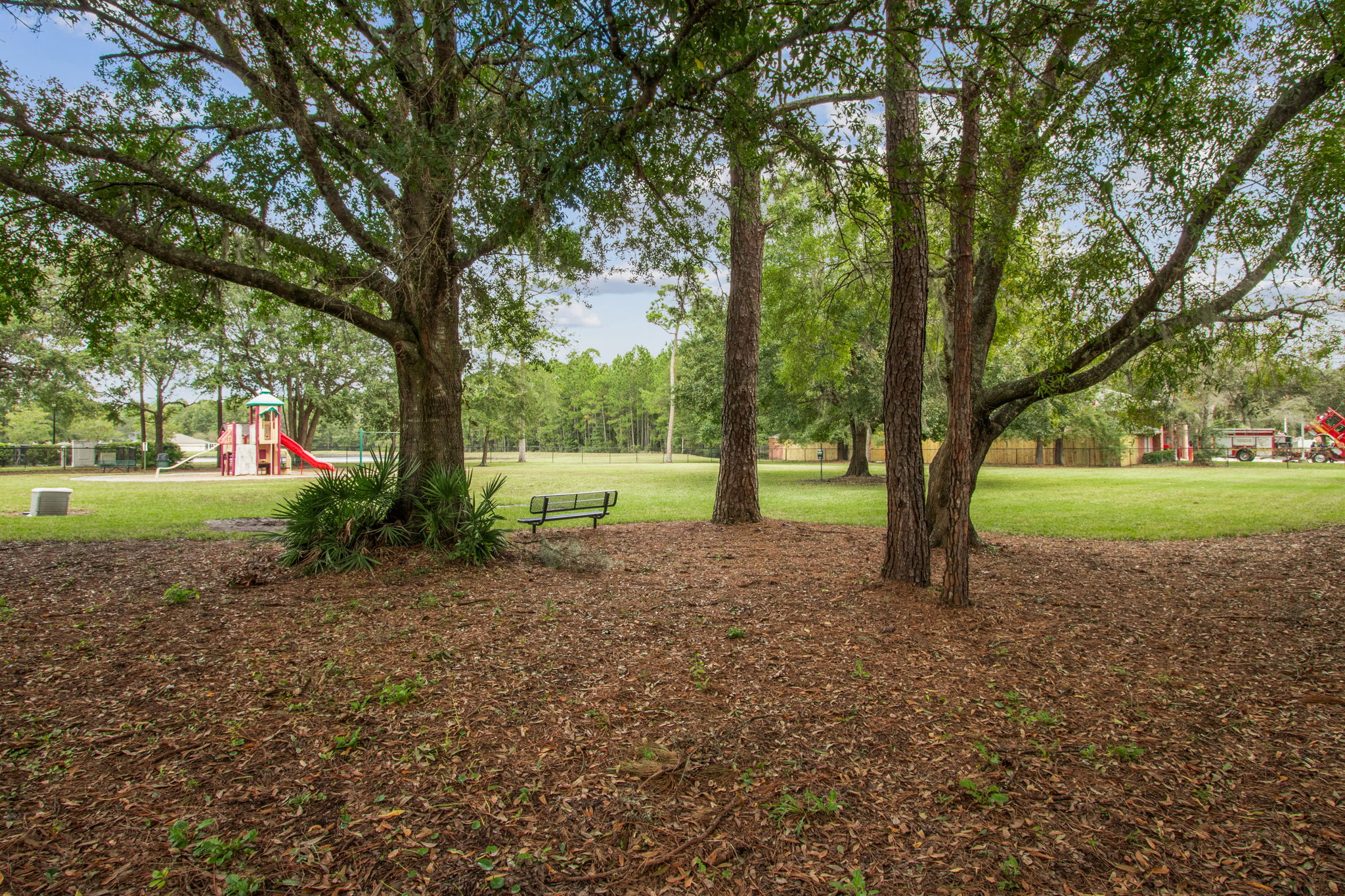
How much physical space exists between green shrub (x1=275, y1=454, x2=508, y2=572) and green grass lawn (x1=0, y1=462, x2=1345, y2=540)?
4.47 m

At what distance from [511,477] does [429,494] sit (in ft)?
63.0

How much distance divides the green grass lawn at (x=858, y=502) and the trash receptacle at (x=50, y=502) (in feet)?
1.27

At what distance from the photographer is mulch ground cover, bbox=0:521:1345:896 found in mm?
2672

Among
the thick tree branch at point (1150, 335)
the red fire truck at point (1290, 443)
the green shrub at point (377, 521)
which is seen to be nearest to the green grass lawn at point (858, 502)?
the thick tree branch at point (1150, 335)

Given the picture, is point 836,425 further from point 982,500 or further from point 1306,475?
point 1306,475

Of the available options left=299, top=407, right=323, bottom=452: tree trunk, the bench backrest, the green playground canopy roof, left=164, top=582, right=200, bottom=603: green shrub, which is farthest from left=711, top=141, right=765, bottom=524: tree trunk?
left=299, top=407, right=323, bottom=452: tree trunk

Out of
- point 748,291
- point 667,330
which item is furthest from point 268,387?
point 748,291

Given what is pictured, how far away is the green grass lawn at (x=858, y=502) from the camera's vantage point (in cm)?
1123

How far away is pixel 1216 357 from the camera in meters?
7.57

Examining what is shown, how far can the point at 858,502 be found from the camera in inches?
621

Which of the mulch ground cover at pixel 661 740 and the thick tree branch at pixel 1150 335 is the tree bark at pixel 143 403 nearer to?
the mulch ground cover at pixel 661 740

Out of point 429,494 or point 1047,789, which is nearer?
point 1047,789

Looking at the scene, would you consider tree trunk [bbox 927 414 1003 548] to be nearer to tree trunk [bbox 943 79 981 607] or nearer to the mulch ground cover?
the mulch ground cover

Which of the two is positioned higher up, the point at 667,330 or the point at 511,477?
the point at 667,330
